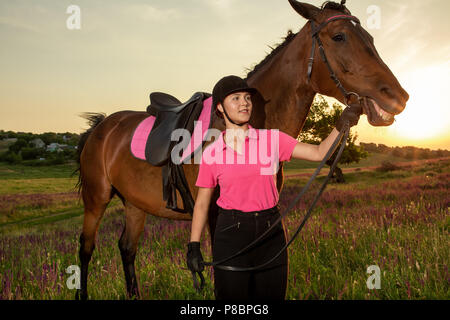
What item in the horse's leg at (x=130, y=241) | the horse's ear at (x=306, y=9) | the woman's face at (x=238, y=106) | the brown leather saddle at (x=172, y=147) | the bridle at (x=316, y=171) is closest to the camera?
the bridle at (x=316, y=171)

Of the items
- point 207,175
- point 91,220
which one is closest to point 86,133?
point 91,220

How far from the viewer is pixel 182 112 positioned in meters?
3.30

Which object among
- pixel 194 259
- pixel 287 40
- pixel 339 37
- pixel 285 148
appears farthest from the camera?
pixel 287 40

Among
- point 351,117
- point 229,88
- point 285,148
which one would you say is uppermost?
point 229,88

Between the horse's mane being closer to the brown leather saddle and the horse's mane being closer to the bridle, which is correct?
the bridle

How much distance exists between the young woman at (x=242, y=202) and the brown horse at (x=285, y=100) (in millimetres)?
322

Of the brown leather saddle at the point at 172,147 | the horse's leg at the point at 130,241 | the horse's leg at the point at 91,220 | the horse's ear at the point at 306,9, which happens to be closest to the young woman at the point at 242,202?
the brown leather saddle at the point at 172,147

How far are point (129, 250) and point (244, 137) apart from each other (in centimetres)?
326

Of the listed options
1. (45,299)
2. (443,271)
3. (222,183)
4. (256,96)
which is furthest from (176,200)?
(443,271)

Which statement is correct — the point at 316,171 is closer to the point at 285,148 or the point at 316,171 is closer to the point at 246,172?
the point at 285,148

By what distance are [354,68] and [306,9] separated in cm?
77

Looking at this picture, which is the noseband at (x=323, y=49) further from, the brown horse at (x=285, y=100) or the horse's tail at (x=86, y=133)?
the horse's tail at (x=86, y=133)

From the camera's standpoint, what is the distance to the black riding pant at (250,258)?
1.96 meters

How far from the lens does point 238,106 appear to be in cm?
204
